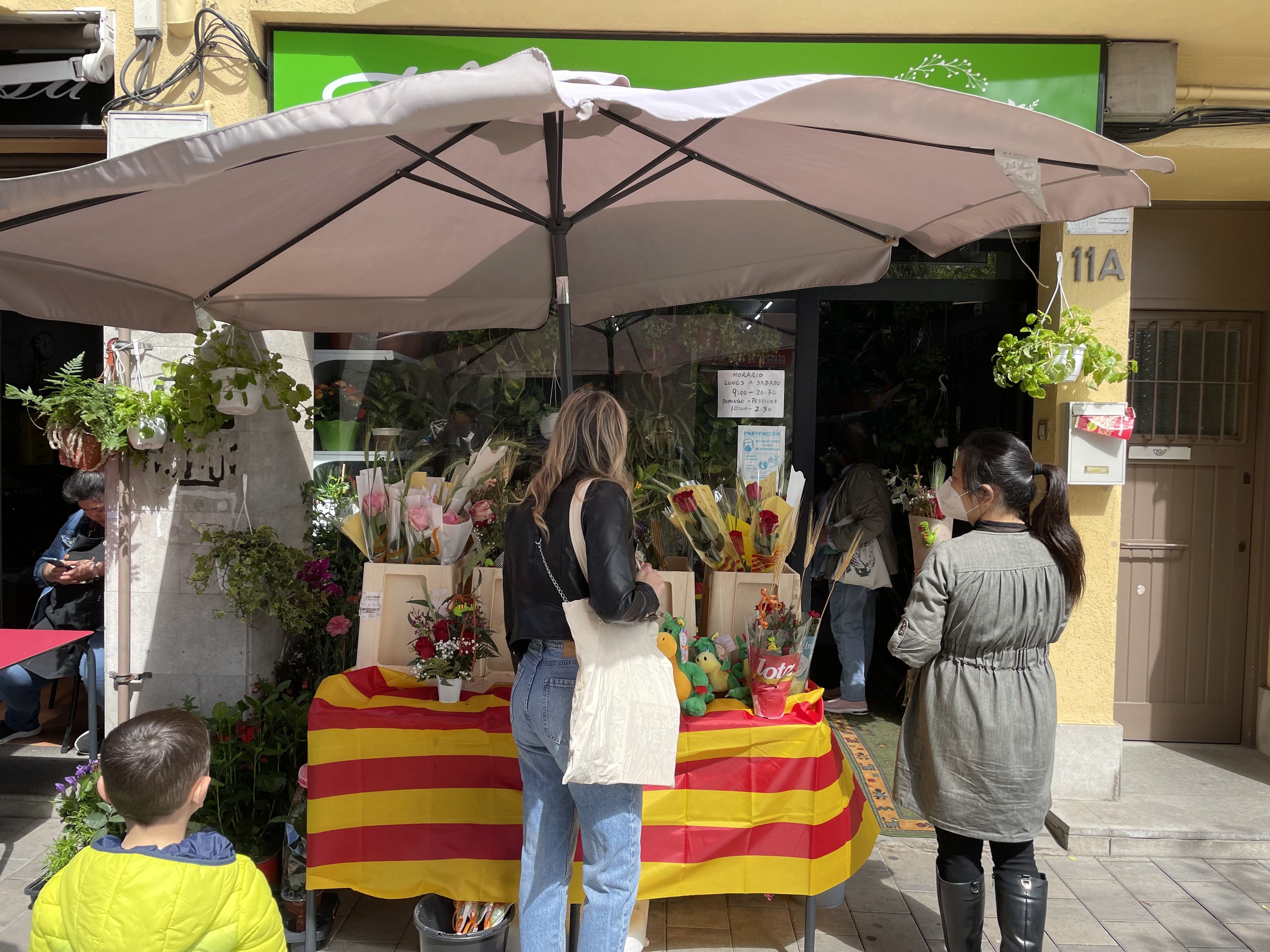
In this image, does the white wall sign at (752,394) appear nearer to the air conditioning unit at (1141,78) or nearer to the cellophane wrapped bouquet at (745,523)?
the cellophane wrapped bouquet at (745,523)

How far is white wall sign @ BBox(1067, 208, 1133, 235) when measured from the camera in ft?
14.0

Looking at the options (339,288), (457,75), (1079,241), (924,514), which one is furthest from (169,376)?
(1079,241)

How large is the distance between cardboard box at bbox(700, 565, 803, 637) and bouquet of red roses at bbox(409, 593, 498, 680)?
0.80 m

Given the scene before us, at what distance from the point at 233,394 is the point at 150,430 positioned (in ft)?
1.48

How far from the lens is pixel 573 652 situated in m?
2.48

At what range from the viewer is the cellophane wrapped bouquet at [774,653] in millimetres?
3012

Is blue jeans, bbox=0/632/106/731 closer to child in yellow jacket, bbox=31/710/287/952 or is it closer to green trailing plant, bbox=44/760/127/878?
green trailing plant, bbox=44/760/127/878

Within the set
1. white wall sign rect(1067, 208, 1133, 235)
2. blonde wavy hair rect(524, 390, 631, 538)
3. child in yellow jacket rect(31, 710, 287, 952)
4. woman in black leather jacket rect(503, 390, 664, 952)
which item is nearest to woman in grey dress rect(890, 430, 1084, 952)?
woman in black leather jacket rect(503, 390, 664, 952)

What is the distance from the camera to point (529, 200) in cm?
312

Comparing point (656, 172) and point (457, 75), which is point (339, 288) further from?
point (457, 75)

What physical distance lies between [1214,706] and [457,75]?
5425mm

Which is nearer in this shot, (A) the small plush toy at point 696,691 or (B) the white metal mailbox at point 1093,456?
(A) the small plush toy at point 696,691

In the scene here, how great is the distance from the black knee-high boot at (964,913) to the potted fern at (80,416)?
357 cm

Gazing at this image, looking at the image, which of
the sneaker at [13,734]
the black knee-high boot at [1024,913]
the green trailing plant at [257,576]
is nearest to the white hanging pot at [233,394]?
the green trailing plant at [257,576]
